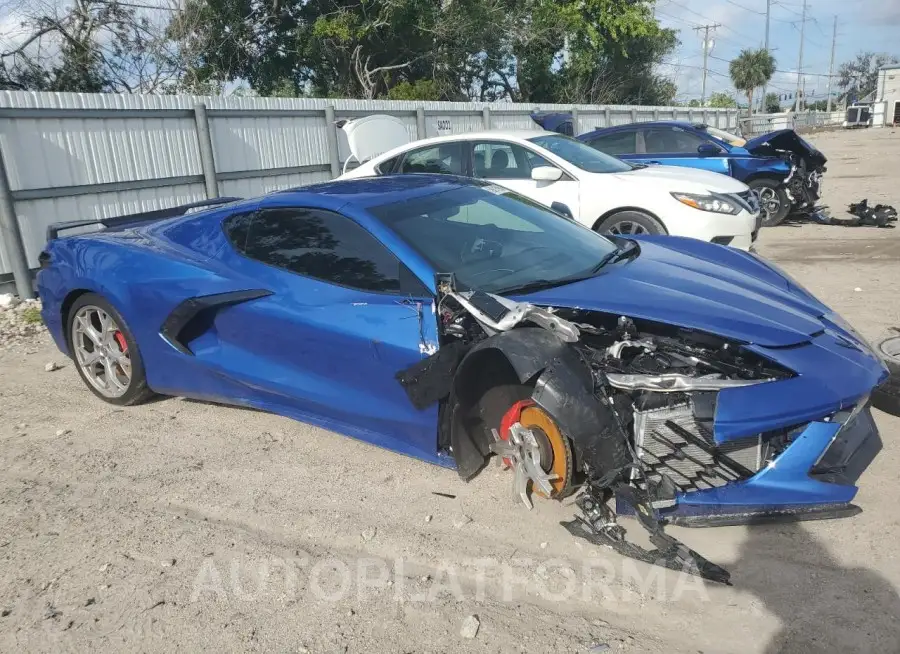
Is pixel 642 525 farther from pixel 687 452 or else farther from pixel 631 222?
pixel 631 222

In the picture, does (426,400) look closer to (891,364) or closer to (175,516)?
(175,516)

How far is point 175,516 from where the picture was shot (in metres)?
3.31

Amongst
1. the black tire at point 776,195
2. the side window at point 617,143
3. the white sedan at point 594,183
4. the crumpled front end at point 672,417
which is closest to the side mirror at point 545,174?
the white sedan at point 594,183

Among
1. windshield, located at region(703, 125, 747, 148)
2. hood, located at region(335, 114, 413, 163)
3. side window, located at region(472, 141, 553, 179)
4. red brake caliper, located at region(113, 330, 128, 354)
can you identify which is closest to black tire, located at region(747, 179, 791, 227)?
windshield, located at region(703, 125, 747, 148)

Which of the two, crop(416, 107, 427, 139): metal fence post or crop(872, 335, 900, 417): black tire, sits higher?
crop(416, 107, 427, 139): metal fence post

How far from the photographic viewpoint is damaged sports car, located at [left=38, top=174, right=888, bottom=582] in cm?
275

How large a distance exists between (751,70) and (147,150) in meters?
73.7

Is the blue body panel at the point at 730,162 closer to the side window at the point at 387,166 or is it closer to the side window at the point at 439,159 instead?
the side window at the point at 439,159

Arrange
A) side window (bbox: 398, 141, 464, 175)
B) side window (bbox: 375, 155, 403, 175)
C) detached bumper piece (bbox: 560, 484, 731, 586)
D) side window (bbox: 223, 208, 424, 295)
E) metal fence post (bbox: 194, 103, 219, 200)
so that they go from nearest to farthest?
1. detached bumper piece (bbox: 560, 484, 731, 586)
2. side window (bbox: 223, 208, 424, 295)
3. side window (bbox: 398, 141, 464, 175)
4. side window (bbox: 375, 155, 403, 175)
5. metal fence post (bbox: 194, 103, 219, 200)

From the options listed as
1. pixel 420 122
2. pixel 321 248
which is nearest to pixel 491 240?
pixel 321 248

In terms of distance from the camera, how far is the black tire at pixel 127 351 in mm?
4320

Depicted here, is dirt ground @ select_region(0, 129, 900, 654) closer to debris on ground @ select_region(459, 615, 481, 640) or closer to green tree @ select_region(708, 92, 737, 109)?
debris on ground @ select_region(459, 615, 481, 640)

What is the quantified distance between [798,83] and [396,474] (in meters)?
79.3

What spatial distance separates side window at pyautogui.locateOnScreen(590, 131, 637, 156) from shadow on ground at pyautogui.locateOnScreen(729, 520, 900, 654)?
29.2 feet
